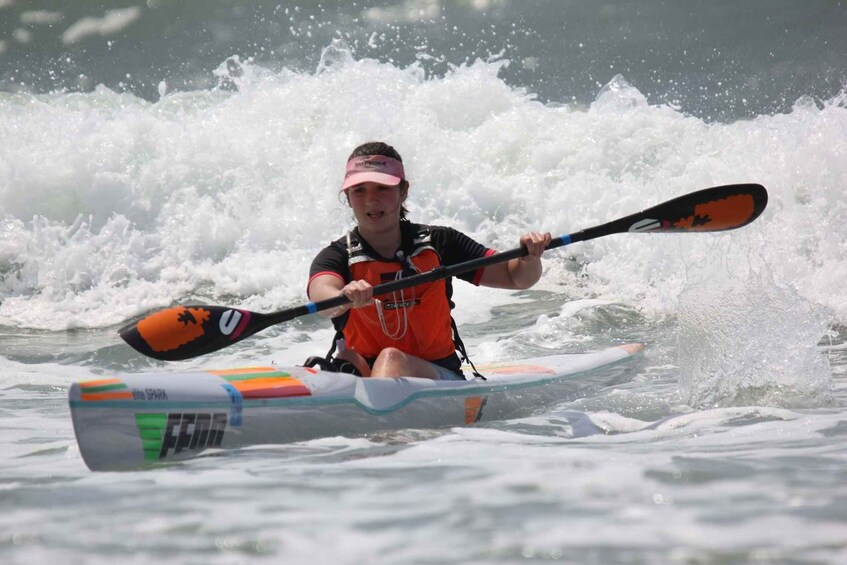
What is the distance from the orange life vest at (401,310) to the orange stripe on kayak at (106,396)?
1.11 m

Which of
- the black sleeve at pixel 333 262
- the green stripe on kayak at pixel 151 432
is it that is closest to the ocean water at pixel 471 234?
the green stripe on kayak at pixel 151 432

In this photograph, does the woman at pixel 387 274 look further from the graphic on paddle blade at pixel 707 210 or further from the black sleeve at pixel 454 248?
the graphic on paddle blade at pixel 707 210

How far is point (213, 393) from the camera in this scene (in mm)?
3316

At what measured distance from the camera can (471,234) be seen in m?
9.05

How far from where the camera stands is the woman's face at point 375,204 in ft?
12.7

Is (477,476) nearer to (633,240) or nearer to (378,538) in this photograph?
(378,538)

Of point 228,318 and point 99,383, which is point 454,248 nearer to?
point 228,318

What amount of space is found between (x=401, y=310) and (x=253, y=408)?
2.70ft

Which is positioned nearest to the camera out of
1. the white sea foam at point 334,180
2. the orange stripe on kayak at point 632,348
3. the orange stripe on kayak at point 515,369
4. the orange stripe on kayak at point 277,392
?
the orange stripe on kayak at point 277,392

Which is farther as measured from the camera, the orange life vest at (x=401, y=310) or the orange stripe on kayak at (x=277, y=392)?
the orange life vest at (x=401, y=310)

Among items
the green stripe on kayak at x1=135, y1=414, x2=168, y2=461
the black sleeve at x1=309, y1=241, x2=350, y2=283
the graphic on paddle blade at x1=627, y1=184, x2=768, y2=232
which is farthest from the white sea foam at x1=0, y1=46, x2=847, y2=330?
the green stripe on kayak at x1=135, y1=414, x2=168, y2=461

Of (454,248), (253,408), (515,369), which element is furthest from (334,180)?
(253,408)

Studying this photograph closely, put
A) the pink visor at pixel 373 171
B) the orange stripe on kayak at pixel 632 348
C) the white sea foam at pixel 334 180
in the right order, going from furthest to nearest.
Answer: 1. the white sea foam at pixel 334 180
2. the orange stripe on kayak at pixel 632 348
3. the pink visor at pixel 373 171

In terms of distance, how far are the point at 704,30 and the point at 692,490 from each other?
12.2 metres
